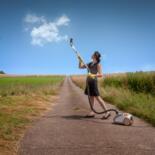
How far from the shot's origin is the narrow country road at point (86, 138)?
6.25m

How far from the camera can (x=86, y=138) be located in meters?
7.34

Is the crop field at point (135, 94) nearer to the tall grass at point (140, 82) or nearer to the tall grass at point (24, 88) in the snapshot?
the tall grass at point (140, 82)

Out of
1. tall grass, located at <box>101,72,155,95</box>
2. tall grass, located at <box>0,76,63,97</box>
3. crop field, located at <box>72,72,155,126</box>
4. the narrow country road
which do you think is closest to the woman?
the narrow country road

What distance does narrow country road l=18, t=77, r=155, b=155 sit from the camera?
6.25 m

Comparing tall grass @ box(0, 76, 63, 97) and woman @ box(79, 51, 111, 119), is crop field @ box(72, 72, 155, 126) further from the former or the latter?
tall grass @ box(0, 76, 63, 97)

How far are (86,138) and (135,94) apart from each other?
10.9m

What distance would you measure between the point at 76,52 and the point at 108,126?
3.08 meters

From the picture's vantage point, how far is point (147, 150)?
249 inches

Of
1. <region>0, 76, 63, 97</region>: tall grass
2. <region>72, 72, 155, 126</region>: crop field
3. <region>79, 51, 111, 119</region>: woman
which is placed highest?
<region>79, 51, 111, 119</region>: woman

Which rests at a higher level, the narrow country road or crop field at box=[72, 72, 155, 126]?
crop field at box=[72, 72, 155, 126]

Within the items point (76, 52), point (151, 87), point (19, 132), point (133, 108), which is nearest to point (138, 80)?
point (151, 87)

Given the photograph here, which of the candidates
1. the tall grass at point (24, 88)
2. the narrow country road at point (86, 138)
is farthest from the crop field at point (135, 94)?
the tall grass at point (24, 88)

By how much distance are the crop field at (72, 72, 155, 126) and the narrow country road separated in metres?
1.60

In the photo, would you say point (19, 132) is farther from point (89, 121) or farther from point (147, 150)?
point (147, 150)
